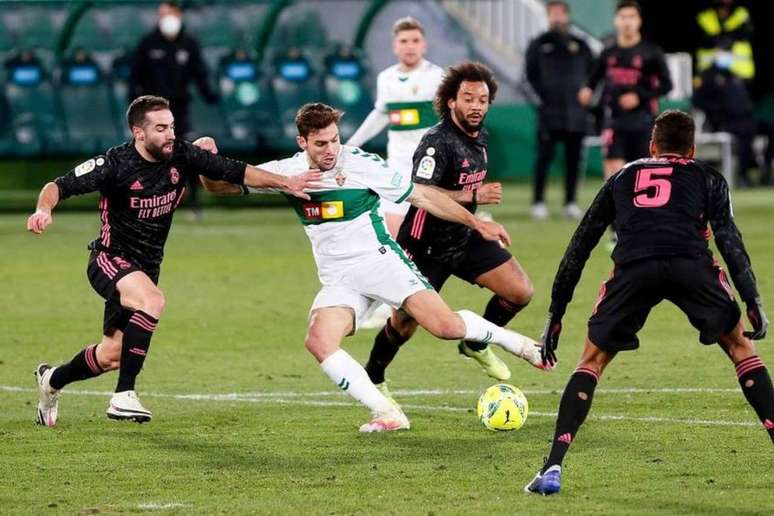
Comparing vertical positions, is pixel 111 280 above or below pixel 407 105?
below

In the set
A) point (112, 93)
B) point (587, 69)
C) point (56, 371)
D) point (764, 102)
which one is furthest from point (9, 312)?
point (764, 102)

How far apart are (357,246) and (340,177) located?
14.3 inches

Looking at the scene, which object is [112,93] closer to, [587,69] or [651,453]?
[587,69]

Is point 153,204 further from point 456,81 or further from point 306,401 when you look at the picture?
point 456,81

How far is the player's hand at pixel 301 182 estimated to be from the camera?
9.02 meters

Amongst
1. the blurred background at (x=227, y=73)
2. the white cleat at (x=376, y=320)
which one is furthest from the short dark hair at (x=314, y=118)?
the blurred background at (x=227, y=73)

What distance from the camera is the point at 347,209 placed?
9.18 meters

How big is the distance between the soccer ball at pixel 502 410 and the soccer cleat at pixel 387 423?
41cm

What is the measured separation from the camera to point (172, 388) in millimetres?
10719

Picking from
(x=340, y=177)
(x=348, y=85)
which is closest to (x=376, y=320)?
(x=340, y=177)

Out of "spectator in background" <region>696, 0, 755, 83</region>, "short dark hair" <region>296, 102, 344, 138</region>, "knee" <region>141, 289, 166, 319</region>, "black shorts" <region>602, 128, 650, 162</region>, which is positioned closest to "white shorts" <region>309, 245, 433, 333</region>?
"short dark hair" <region>296, 102, 344, 138</region>

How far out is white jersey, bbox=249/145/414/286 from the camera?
30.0 feet

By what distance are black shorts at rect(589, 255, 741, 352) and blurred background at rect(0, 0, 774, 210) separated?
58.0 feet

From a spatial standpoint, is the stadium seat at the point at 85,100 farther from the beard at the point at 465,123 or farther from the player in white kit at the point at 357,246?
the player in white kit at the point at 357,246
